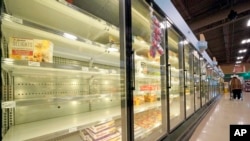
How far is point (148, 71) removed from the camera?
2764 millimetres

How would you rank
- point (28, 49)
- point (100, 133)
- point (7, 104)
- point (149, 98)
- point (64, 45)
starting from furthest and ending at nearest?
point (149, 98) < point (100, 133) < point (64, 45) < point (28, 49) < point (7, 104)

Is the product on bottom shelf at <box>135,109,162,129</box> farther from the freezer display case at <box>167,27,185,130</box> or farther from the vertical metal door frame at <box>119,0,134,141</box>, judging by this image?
the vertical metal door frame at <box>119,0,134,141</box>

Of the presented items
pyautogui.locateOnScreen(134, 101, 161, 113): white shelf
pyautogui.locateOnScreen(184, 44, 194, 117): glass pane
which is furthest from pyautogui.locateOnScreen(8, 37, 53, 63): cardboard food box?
pyautogui.locateOnScreen(184, 44, 194, 117): glass pane

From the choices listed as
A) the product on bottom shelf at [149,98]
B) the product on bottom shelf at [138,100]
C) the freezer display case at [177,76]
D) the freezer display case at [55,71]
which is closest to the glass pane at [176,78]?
the freezer display case at [177,76]

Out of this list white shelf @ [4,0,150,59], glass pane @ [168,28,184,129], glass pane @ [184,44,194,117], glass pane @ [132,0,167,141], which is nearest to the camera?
white shelf @ [4,0,150,59]

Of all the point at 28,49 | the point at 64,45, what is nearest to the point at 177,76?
the point at 64,45

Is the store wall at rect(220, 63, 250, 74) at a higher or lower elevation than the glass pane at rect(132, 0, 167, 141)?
higher

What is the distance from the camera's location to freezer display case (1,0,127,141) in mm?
1208

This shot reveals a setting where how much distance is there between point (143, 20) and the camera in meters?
2.62

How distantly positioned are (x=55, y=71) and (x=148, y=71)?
1.48m

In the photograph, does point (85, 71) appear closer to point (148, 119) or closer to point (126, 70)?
point (126, 70)

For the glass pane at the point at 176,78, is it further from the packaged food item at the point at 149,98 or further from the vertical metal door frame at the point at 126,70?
the vertical metal door frame at the point at 126,70

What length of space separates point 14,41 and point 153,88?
2327mm

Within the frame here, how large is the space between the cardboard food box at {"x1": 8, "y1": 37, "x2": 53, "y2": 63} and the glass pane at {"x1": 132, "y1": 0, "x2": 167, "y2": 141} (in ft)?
3.38
